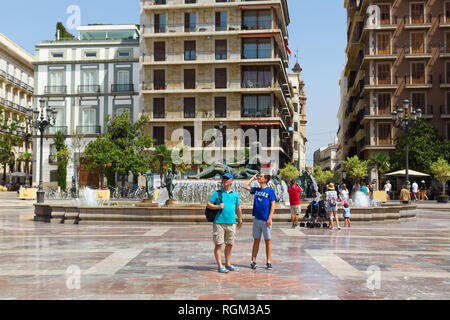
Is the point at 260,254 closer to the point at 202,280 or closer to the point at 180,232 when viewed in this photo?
the point at 202,280

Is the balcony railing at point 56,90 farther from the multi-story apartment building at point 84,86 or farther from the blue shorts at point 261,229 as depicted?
Answer: the blue shorts at point 261,229

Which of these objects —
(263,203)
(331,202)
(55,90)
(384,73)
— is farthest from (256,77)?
(263,203)

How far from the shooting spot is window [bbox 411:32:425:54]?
49.3 meters

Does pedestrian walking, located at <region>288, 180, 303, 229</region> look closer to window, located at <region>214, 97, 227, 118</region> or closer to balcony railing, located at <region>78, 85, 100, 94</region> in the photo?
window, located at <region>214, 97, 227, 118</region>

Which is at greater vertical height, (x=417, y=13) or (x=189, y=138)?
(x=417, y=13)

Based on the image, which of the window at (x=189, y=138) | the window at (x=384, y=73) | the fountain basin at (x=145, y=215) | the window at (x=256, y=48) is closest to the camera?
the fountain basin at (x=145, y=215)

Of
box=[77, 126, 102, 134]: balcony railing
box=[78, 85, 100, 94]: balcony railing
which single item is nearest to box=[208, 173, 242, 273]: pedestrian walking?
box=[77, 126, 102, 134]: balcony railing

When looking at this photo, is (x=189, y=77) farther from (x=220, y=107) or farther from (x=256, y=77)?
(x=256, y=77)

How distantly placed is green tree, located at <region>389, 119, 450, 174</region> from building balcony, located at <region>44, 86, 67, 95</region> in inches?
1321

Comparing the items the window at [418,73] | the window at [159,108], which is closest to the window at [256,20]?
the window at [159,108]

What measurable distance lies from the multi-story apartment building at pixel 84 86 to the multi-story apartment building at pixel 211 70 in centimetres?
283

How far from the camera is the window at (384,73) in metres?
50.0

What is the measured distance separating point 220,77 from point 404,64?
58.1ft

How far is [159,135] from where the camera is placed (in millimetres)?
51656
